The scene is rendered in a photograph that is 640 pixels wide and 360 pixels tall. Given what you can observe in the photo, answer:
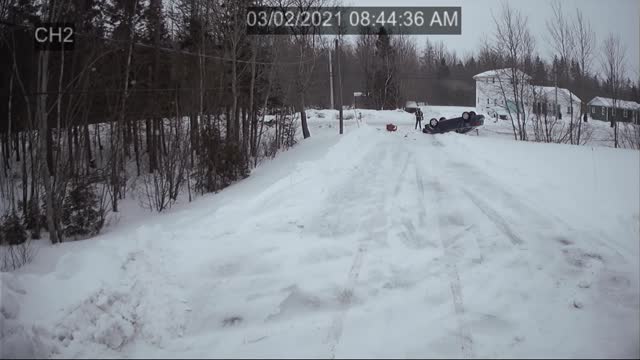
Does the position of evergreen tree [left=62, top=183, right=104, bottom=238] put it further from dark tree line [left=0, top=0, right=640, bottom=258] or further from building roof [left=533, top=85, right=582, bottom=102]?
building roof [left=533, top=85, right=582, bottom=102]

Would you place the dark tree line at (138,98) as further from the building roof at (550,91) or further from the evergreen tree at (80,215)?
the building roof at (550,91)

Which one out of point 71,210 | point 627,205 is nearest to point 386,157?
point 627,205

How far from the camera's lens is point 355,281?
5.55 metres

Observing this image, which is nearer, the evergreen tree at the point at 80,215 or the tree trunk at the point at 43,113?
the tree trunk at the point at 43,113

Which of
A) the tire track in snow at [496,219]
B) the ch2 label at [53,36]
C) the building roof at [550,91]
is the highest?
the building roof at [550,91]

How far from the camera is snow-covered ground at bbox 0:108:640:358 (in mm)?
4230

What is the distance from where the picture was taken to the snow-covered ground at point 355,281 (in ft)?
13.9

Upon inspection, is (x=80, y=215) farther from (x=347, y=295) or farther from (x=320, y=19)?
(x=320, y=19)

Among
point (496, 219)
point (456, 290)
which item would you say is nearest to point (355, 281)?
point (456, 290)

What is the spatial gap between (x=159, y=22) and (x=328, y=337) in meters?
20.6

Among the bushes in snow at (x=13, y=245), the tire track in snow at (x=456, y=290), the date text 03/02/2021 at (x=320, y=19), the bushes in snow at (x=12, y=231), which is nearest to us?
the tire track in snow at (x=456, y=290)

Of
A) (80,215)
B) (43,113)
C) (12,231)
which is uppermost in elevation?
(43,113)

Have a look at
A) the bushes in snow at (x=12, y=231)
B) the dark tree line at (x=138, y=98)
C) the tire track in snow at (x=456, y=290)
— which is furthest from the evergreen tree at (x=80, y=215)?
the tire track in snow at (x=456, y=290)

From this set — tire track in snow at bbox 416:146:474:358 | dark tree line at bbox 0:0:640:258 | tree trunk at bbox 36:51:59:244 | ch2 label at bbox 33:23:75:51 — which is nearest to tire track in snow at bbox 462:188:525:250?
tire track in snow at bbox 416:146:474:358
